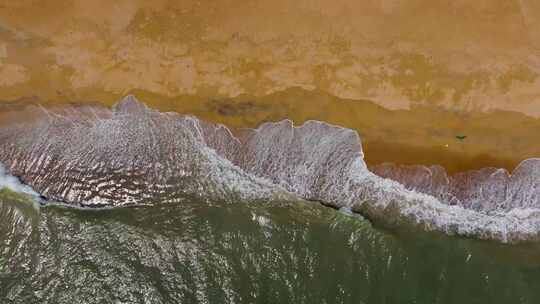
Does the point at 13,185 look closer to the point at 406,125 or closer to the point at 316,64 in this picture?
the point at 316,64

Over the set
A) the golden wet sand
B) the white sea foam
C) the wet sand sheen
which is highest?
the golden wet sand

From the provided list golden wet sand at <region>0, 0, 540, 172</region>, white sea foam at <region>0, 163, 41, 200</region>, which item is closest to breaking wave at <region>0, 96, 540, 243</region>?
white sea foam at <region>0, 163, 41, 200</region>

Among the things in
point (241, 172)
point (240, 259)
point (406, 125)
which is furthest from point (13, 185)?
point (406, 125)

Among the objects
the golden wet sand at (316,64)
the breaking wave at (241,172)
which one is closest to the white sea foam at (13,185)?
the breaking wave at (241,172)

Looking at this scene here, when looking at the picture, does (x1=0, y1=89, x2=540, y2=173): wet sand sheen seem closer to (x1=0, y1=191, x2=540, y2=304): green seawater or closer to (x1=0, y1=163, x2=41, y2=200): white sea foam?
(x1=0, y1=191, x2=540, y2=304): green seawater

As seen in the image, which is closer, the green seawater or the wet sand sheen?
the green seawater

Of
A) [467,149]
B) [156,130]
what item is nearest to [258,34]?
Answer: [156,130]

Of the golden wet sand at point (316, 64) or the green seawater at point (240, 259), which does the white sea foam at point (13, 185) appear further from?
the golden wet sand at point (316, 64)
